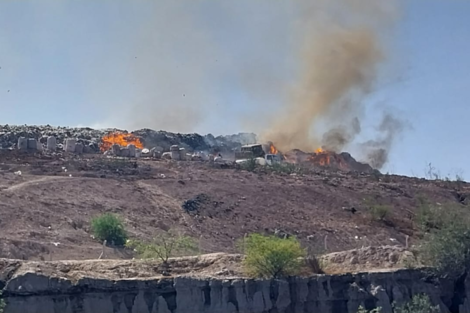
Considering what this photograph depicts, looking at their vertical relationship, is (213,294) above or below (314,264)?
below

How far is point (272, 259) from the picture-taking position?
Result: 35250mm

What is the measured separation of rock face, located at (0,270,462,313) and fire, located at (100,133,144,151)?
50611 millimetres

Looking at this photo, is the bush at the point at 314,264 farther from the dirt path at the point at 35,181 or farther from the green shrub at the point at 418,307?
the dirt path at the point at 35,181

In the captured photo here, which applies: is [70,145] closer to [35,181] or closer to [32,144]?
[32,144]

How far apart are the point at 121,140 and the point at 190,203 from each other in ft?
97.1

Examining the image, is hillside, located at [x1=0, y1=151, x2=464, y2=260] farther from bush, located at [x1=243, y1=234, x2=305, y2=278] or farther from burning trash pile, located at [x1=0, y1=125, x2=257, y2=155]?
bush, located at [x1=243, y1=234, x2=305, y2=278]

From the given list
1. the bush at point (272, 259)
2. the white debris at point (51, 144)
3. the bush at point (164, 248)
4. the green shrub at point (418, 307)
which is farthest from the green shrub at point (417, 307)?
the white debris at point (51, 144)

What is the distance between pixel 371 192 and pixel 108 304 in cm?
3997

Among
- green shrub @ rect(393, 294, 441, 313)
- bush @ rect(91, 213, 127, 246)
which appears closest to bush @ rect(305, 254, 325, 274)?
green shrub @ rect(393, 294, 441, 313)

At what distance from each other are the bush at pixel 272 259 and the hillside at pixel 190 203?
10.3 m

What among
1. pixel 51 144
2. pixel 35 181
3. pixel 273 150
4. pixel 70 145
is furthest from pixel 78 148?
pixel 273 150

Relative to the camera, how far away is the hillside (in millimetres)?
49281

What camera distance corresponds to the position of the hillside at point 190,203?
162ft

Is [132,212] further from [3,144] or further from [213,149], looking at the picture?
[213,149]
